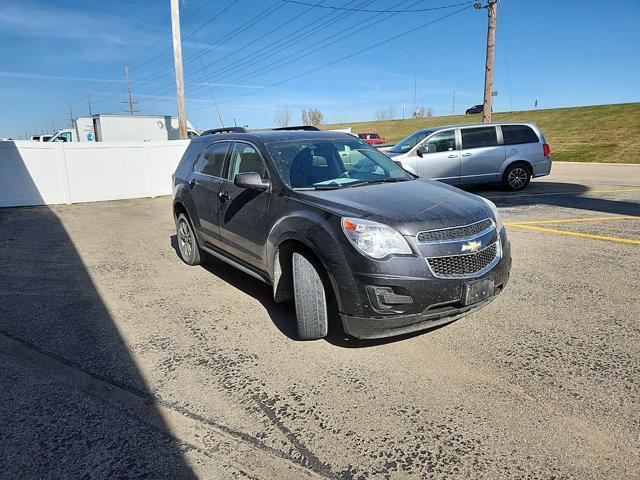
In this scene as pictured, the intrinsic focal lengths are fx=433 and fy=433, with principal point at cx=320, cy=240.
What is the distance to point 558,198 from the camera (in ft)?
33.5

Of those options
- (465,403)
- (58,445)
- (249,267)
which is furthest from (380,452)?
(249,267)

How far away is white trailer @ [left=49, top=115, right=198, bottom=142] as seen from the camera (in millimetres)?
22906

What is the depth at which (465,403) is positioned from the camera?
2.74 metres

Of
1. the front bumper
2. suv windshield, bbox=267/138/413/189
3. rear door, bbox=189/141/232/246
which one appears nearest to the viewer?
the front bumper

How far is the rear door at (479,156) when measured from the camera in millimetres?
11227

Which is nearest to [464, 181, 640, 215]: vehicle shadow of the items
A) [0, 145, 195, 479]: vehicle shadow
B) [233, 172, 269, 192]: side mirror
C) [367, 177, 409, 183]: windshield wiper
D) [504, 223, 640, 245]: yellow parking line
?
[504, 223, 640, 245]: yellow parking line

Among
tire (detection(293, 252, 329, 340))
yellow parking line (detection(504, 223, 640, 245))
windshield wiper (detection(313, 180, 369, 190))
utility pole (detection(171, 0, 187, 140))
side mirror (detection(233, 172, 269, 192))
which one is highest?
utility pole (detection(171, 0, 187, 140))

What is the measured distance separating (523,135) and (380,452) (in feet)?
36.4

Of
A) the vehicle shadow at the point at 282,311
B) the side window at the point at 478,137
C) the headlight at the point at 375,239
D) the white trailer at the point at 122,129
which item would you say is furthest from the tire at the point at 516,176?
the white trailer at the point at 122,129

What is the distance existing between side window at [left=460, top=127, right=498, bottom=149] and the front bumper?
8941mm

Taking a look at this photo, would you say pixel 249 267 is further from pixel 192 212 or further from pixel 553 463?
pixel 553 463

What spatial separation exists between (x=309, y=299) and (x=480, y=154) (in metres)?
9.34

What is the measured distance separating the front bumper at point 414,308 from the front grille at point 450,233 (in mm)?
290

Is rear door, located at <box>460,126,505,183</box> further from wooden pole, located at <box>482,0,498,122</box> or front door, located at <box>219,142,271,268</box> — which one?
wooden pole, located at <box>482,0,498,122</box>
